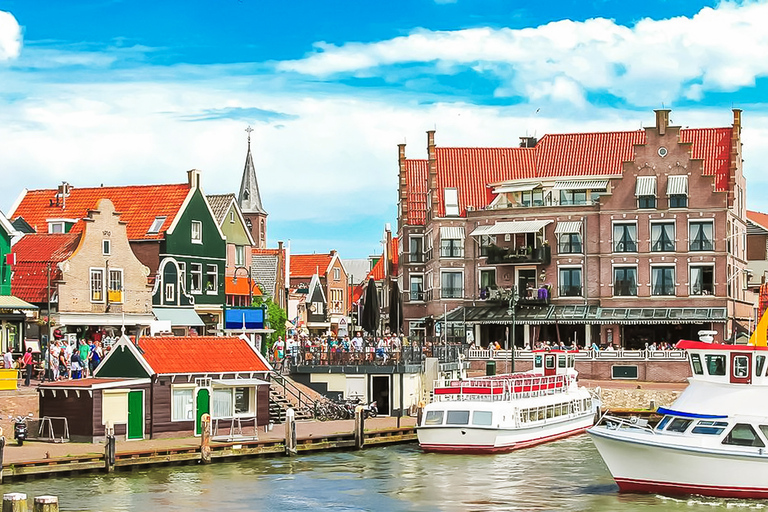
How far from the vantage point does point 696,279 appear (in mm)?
81750

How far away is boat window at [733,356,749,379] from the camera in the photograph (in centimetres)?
4056

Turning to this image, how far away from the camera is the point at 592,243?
8431 cm

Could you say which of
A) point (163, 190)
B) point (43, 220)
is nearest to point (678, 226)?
point (163, 190)

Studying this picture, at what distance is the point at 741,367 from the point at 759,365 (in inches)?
21.9

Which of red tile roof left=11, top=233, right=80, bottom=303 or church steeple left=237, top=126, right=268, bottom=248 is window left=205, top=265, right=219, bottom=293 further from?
church steeple left=237, top=126, right=268, bottom=248

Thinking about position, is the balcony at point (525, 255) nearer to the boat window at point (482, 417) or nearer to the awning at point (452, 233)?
the awning at point (452, 233)

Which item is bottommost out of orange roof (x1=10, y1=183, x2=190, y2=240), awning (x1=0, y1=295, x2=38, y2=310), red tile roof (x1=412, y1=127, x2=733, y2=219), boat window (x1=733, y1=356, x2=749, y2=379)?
boat window (x1=733, y1=356, x2=749, y2=379)

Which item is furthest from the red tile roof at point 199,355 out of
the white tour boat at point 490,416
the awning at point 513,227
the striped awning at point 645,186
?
the striped awning at point 645,186

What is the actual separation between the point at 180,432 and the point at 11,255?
20.6m

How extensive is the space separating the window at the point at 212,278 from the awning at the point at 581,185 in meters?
23.8

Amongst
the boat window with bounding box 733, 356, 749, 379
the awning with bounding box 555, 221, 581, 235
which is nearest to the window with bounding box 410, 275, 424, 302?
the awning with bounding box 555, 221, 581, 235

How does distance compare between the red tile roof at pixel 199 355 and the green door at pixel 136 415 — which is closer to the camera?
the green door at pixel 136 415

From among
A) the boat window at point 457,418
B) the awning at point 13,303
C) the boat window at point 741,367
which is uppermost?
the awning at point 13,303

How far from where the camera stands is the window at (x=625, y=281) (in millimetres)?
83188
